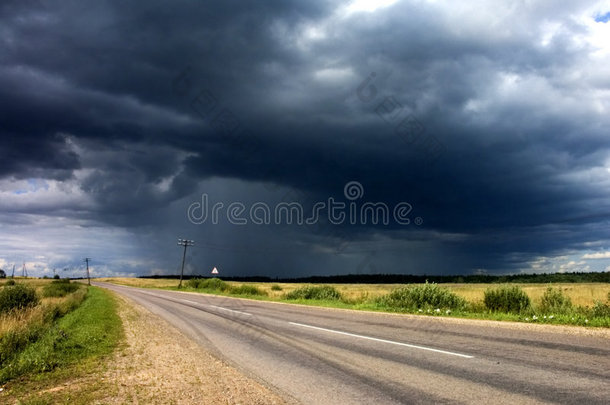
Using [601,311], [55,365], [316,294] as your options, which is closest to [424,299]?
[601,311]

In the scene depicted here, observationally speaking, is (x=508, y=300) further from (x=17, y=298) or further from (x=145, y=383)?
(x=17, y=298)

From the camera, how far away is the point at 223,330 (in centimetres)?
1337

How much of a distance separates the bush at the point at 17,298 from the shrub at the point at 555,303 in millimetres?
27456

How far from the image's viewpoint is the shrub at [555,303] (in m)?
15.3

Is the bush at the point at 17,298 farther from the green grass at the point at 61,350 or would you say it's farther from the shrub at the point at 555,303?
Answer: the shrub at the point at 555,303

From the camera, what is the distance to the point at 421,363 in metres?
7.38

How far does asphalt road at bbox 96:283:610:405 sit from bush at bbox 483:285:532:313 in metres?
6.03

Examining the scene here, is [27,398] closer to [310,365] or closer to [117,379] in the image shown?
[117,379]

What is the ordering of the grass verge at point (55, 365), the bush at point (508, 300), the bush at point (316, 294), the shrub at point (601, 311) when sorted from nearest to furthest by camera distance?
the grass verge at point (55, 365) → the shrub at point (601, 311) → the bush at point (508, 300) → the bush at point (316, 294)

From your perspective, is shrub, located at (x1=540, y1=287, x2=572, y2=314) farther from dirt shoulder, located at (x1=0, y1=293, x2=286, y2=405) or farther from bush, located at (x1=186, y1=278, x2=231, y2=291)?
bush, located at (x1=186, y1=278, x2=231, y2=291)

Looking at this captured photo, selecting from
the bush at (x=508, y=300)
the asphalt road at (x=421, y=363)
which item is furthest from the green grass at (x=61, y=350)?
the bush at (x=508, y=300)

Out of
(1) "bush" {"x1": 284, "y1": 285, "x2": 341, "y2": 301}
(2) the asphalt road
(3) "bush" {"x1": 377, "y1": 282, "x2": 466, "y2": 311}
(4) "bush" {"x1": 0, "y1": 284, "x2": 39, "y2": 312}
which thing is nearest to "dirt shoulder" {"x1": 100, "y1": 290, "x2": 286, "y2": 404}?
(2) the asphalt road

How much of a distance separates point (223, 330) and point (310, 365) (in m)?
6.61

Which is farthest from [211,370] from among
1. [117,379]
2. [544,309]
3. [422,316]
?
[544,309]
